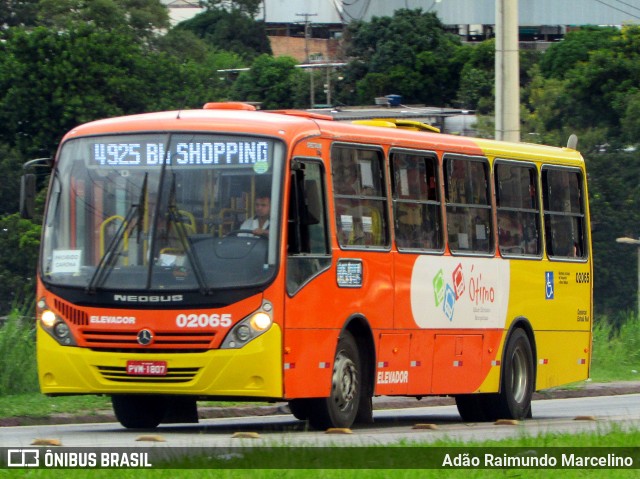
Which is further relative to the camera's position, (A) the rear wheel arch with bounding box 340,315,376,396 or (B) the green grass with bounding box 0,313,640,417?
(B) the green grass with bounding box 0,313,640,417

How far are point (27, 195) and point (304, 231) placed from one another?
8.62 feet

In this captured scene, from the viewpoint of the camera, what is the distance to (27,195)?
13695 millimetres

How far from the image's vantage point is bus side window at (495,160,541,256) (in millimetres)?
16812

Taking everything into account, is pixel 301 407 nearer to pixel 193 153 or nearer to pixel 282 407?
pixel 193 153

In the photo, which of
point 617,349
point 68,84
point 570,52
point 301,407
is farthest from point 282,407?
point 570,52

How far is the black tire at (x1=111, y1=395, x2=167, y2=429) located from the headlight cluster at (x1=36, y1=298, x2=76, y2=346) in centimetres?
110

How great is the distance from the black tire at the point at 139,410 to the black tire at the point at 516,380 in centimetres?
424

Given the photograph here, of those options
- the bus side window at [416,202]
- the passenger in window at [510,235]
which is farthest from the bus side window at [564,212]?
the bus side window at [416,202]

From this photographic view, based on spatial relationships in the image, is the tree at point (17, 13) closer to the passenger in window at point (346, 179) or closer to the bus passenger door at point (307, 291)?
the passenger in window at point (346, 179)

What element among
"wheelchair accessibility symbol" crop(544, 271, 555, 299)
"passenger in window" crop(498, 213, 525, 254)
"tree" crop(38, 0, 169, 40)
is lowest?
"wheelchair accessibility symbol" crop(544, 271, 555, 299)

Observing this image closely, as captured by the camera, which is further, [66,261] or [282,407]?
[282,407]

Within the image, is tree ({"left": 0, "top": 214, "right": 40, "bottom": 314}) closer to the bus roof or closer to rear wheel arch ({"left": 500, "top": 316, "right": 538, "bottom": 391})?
rear wheel arch ({"left": 500, "top": 316, "right": 538, "bottom": 391})

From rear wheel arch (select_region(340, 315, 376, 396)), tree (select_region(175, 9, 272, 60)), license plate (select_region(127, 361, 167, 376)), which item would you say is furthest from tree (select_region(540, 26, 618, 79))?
license plate (select_region(127, 361, 167, 376))

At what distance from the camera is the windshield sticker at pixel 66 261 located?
13.1 meters
